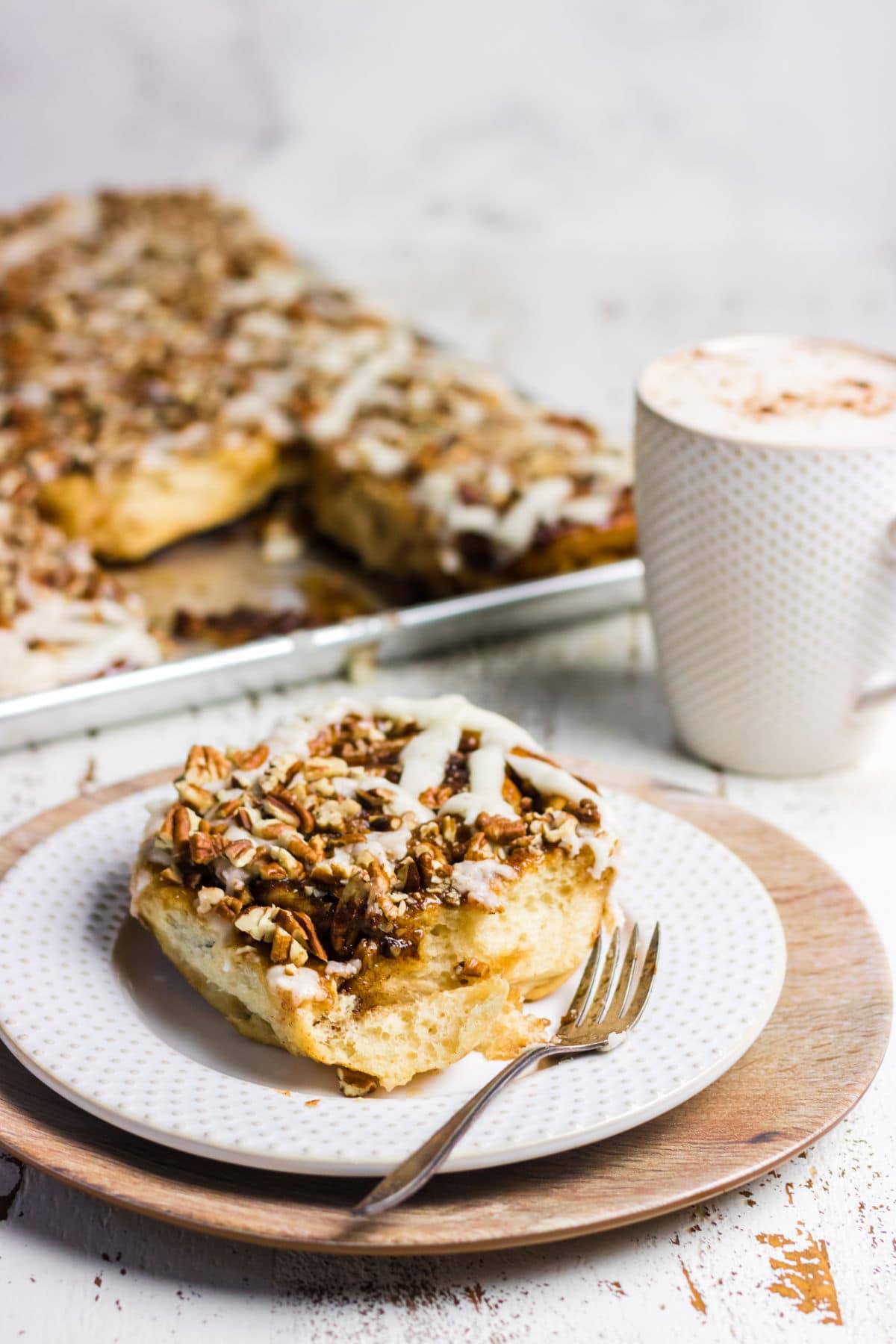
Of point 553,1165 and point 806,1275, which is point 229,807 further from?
point 806,1275

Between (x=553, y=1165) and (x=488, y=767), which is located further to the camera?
(x=488, y=767)

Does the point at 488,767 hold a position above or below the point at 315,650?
above

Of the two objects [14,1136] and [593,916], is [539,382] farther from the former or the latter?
[14,1136]

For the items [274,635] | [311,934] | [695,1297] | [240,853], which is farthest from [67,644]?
[695,1297]

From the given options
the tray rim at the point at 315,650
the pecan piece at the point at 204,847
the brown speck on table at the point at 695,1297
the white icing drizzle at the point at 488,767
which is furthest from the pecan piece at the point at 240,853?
the tray rim at the point at 315,650

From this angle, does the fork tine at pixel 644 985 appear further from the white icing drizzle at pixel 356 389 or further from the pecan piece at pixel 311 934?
the white icing drizzle at pixel 356 389

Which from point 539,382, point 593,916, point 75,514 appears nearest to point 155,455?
point 75,514
